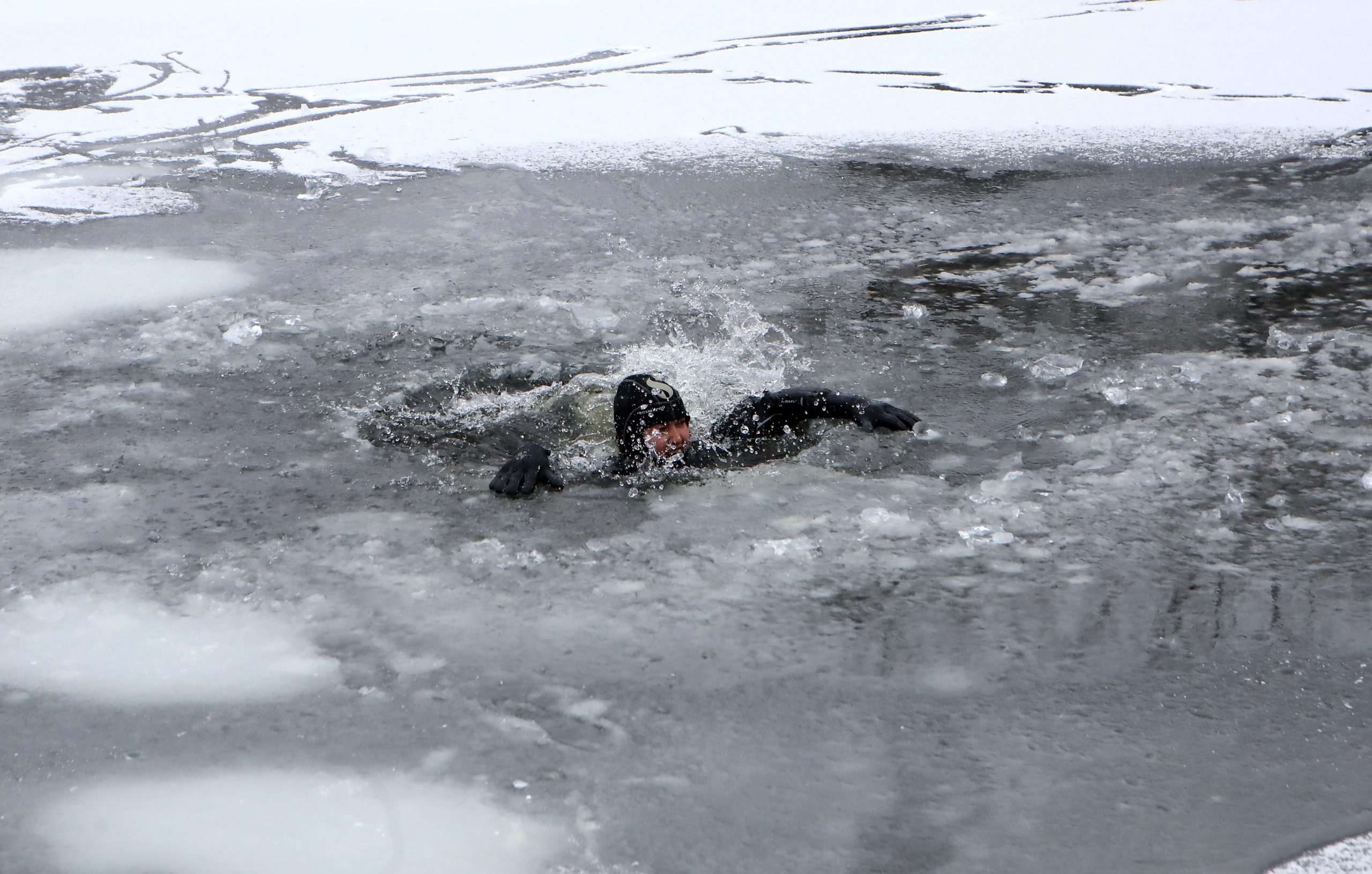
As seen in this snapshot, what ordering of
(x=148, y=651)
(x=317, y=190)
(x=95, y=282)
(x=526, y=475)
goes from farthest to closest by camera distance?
(x=317, y=190)
(x=95, y=282)
(x=526, y=475)
(x=148, y=651)

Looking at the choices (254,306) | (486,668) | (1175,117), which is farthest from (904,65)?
(486,668)

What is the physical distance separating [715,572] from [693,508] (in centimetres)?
44

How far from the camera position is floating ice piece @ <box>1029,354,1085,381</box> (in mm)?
4719

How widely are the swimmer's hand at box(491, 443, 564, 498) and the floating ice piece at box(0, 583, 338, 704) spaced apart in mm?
920

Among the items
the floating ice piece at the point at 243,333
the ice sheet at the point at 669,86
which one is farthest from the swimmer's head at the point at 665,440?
the ice sheet at the point at 669,86

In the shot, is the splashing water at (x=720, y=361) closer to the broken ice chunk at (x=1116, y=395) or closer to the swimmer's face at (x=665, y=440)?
the swimmer's face at (x=665, y=440)

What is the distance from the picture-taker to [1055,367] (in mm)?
4789

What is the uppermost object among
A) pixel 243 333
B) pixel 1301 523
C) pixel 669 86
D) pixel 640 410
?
pixel 669 86

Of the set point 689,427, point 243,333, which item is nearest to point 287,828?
point 689,427

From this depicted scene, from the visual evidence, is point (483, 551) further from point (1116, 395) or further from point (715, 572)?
point (1116, 395)

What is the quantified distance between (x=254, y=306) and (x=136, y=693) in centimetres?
308

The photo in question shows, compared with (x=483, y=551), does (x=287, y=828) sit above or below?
below

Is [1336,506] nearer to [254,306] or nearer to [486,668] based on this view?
[486,668]

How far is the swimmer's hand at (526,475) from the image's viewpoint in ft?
12.9
